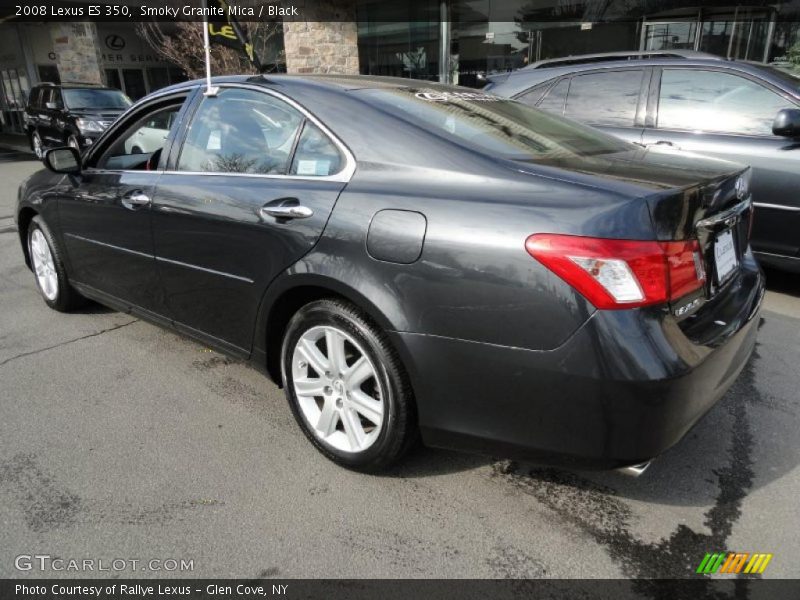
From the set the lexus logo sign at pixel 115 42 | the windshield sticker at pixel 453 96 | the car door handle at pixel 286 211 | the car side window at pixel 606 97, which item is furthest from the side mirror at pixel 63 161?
the lexus logo sign at pixel 115 42

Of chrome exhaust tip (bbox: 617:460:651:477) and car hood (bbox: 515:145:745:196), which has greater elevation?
car hood (bbox: 515:145:745:196)

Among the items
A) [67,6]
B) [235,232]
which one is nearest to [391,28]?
[67,6]

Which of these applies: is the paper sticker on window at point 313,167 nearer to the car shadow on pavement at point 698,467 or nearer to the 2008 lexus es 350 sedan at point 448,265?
the 2008 lexus es 350 sedan at point 448,265

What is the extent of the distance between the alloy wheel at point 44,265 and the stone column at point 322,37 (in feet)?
34.4

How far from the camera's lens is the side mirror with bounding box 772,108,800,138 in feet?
12.8

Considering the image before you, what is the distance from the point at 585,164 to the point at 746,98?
308cm

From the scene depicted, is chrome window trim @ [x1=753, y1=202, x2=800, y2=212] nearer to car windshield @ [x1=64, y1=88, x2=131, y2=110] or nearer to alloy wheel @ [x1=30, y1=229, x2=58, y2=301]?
alloy wheel @ [x1=30, y1=229, x2=58, y2=301]

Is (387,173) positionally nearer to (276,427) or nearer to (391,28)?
(276,427)

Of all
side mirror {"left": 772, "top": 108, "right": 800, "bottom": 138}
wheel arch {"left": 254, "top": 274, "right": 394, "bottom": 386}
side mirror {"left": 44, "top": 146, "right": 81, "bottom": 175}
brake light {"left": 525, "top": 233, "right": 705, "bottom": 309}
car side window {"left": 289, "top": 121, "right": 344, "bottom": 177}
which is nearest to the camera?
brake light {"left": 525, "top": 233, "right": 705, "bottom": 309}

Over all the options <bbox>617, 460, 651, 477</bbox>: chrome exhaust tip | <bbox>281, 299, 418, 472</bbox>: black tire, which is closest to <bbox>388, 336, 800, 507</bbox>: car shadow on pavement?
<bbox>281, 299, 418, 472</bbox>: black tire

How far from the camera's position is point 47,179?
162 inches

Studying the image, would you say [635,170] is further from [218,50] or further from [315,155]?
[218,50]

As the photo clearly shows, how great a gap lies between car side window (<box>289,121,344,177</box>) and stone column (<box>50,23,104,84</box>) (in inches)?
806

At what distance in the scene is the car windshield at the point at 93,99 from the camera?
45.3 ft
